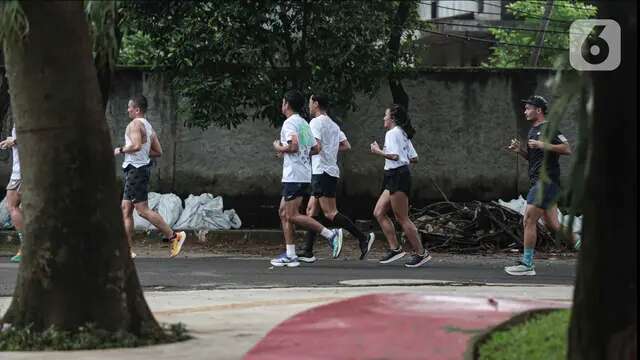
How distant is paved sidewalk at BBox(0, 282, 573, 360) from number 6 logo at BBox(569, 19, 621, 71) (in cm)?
239

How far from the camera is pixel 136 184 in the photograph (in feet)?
40.3

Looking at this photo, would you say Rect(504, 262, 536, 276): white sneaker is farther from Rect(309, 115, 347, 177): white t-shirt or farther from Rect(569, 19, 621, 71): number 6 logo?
Rect(569, 19, 621, 71): number 6 logo

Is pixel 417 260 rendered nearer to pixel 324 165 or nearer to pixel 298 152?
pixel 324 165

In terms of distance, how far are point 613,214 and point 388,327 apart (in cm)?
225

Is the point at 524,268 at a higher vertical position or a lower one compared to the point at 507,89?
lower

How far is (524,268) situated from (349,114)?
580 centimetres

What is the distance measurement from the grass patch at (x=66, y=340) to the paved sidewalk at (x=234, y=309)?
0.08m

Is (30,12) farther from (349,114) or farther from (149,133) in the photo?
(349,114)

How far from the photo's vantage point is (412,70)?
16.0 meters

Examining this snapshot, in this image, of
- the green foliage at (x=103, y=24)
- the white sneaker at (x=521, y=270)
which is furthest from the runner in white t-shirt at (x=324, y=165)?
the green foliage at (x=103, y=24)

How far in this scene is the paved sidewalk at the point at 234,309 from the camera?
623cm

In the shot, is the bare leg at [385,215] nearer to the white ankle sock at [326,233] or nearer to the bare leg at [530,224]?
the white ankle sock at [326,233]

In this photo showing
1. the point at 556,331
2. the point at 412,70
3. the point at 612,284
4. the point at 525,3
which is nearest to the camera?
the point at 612,284

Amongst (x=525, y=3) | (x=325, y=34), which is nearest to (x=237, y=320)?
(x=325, y=34)
